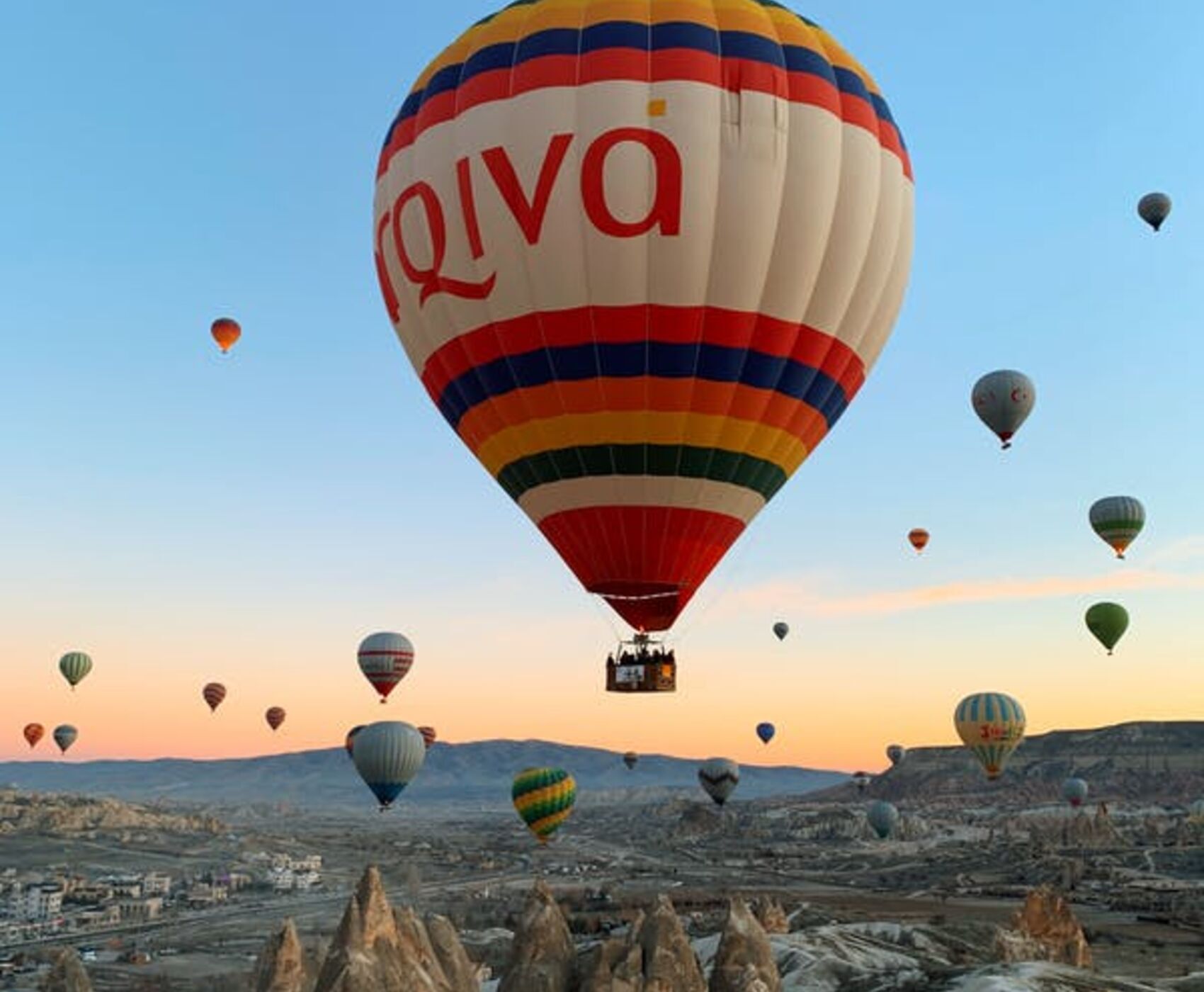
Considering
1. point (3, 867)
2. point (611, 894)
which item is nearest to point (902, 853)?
point (611, 894)

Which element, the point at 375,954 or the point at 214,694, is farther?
the point at 214,694

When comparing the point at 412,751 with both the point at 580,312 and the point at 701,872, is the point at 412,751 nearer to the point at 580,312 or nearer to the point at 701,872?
the point at 580,312

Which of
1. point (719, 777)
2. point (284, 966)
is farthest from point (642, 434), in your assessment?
point (719, 777)

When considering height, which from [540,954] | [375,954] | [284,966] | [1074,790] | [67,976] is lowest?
[67,976]

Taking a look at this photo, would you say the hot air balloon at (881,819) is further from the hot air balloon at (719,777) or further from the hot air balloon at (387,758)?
the hot air balloon at (387,758)

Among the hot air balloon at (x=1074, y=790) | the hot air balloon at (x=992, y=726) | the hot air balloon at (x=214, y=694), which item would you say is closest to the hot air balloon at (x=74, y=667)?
the hot air balloon at (x=214, y=694)

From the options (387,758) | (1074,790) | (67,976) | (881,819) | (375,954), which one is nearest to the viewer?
(375,954)

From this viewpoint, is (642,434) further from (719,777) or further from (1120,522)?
(719,777)
